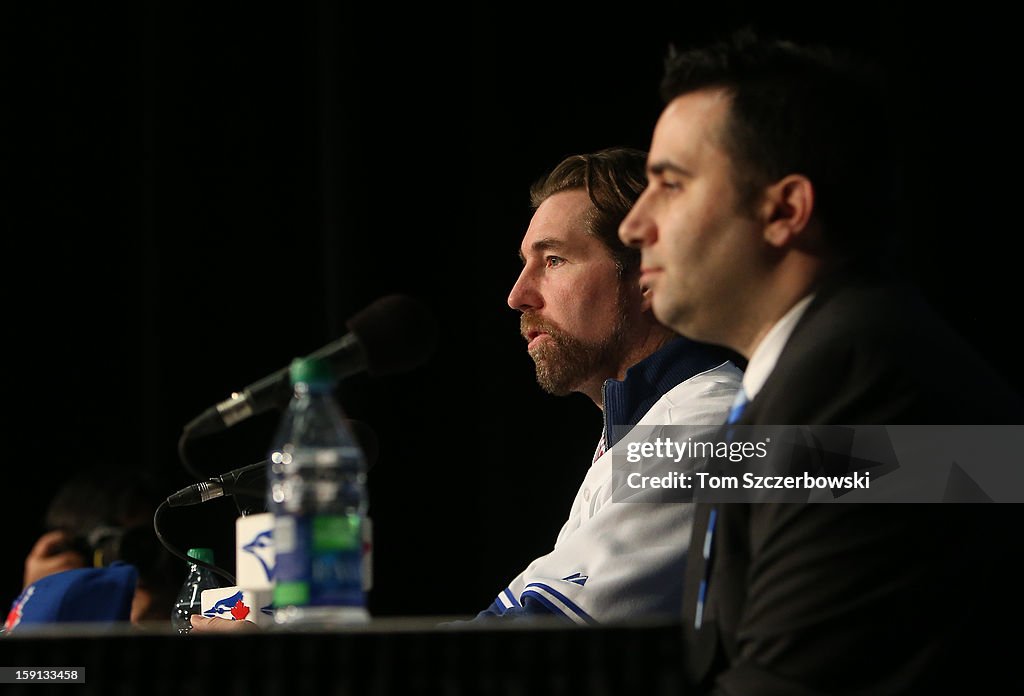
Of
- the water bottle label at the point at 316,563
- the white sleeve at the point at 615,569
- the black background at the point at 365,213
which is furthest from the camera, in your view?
the black background at the point at 365,213

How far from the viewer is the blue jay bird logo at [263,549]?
1268 mm

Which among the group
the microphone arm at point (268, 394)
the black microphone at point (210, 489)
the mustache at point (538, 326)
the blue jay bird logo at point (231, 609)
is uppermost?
the mustache at point (538, 326)

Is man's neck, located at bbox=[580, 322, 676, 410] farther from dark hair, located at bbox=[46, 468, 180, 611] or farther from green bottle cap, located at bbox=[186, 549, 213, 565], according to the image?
dark hair, located at bbox=[46, 468, 180, 611]

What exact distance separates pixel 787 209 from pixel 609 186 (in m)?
1.00

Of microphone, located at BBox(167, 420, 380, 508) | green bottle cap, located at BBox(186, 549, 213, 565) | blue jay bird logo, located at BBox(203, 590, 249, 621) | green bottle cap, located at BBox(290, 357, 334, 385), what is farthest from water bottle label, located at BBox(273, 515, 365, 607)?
green bottle cap, located at BBox(186, 549, 213, 565)

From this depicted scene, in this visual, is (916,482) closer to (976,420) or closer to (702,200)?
(976,420)

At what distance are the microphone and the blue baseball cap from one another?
581mm

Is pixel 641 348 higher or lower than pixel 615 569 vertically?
higher

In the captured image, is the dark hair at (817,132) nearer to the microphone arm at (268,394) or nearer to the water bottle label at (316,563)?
the microphone arm at (268,394)

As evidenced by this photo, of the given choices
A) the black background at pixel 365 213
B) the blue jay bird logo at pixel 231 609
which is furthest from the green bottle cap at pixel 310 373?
the black background at pixel 365 213

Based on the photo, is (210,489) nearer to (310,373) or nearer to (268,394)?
(268,394)

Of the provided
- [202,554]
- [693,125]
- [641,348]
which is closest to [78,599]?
[202,554]

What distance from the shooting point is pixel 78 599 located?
6.95 ft

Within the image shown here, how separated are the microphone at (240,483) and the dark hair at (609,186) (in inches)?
32.7
